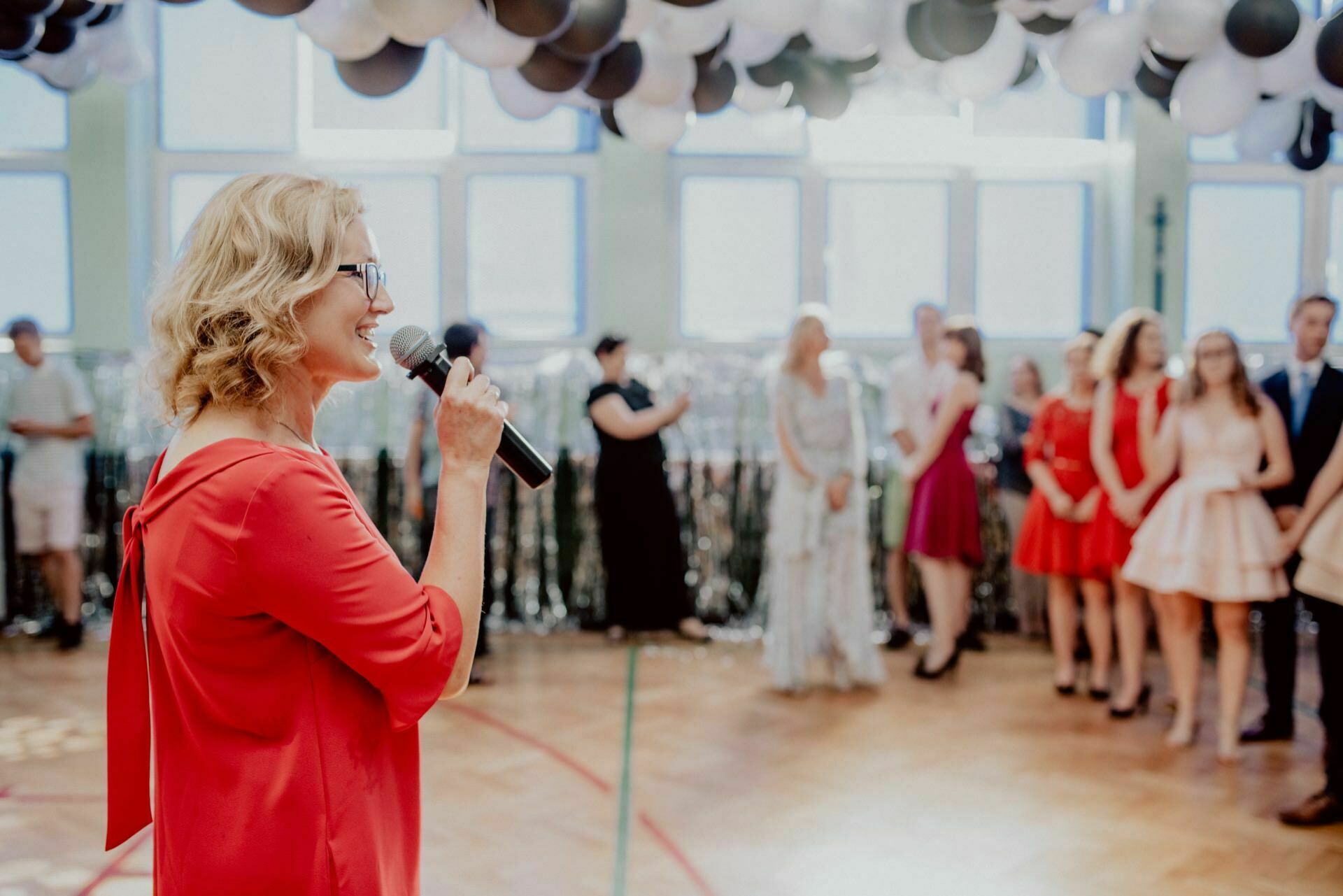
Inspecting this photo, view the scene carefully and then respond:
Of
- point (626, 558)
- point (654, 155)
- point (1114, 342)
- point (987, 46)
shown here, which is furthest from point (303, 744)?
point (654, 155)

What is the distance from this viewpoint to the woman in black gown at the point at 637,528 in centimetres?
585

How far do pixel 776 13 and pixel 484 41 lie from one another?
960mm

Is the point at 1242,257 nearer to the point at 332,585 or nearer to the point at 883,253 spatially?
the point at 883,253

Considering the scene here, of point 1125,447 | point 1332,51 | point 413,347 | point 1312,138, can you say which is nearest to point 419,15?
point 413,347

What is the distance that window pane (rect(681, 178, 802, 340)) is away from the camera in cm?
726

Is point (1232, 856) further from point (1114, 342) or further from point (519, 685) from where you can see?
point (519, 685)

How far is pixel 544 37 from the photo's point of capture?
337 cm

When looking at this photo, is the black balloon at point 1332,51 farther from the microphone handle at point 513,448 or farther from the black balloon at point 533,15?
the microphone handle at point 513,448

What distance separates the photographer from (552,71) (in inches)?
145

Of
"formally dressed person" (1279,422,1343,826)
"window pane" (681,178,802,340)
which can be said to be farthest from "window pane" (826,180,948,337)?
"formally dressed person" (1279,422,1343,826)

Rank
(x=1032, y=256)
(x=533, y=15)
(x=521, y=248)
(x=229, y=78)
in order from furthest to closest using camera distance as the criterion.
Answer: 1. (x=1032, y=256)
2. (x=521, y=248)
3. (x=229, y=78)
4. (x=533, y=15)

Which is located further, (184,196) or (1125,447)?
(184,196)

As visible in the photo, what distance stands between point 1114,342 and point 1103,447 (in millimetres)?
429

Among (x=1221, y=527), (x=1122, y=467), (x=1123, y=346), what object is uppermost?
(x=1123, y=346)
